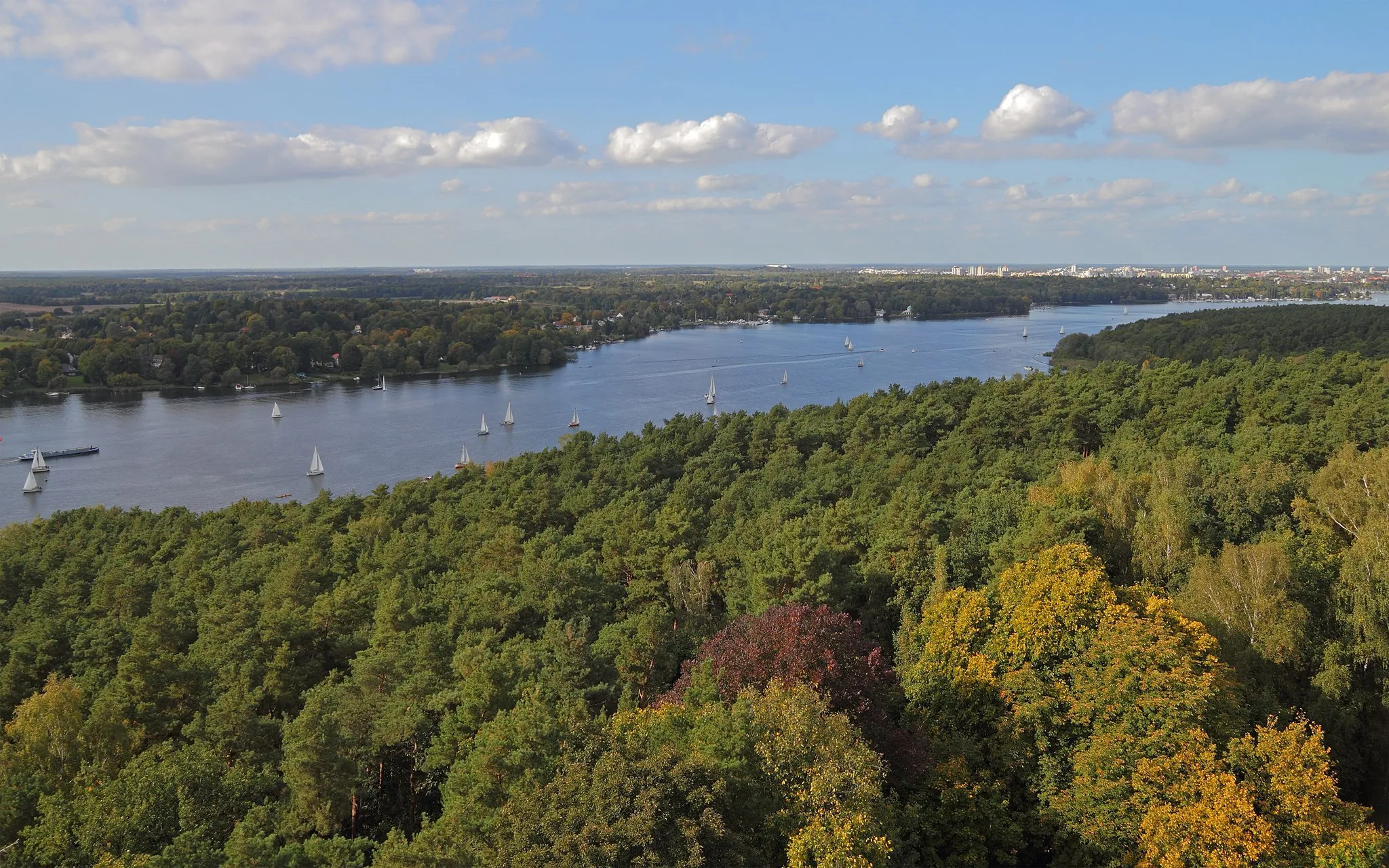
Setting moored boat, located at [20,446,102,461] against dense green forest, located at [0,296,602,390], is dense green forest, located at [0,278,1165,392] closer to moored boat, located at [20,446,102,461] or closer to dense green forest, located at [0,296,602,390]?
dense green forest, located at [0,296,602,390]

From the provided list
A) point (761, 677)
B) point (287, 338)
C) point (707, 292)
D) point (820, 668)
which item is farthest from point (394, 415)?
point (707, 292)

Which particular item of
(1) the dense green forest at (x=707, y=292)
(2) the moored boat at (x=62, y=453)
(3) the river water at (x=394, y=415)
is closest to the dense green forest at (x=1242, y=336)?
(3) the river water at (x=394, y=415)

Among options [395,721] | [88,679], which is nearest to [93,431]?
[88,679]

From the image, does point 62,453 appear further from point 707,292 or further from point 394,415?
point 707,292

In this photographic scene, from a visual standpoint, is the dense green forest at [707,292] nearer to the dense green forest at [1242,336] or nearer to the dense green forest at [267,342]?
the dense green forest at [267,342]

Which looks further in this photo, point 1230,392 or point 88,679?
point 1230,392

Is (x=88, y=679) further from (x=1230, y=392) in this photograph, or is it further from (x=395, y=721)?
(x=1230, y=392)
